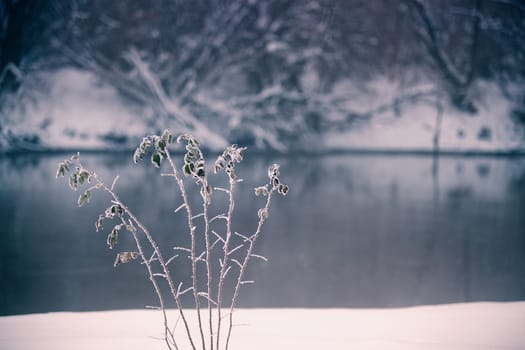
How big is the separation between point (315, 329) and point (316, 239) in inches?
70.6

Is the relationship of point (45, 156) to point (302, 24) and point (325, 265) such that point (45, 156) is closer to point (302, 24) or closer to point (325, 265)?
point (302, 24)

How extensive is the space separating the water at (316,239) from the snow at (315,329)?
19.6 inches

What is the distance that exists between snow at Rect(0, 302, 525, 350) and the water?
0.50 metres

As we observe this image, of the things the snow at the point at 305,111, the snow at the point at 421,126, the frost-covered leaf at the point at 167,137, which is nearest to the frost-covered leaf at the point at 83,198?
the frost-covered leaf at the point at 167,137

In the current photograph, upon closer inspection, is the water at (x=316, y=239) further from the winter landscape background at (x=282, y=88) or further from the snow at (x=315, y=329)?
the snow at (x=315, y=329)

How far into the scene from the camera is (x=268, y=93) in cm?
764

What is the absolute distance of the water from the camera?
7.73ft

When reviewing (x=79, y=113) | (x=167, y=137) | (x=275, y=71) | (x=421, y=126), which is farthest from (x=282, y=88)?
(x=167, y=137)

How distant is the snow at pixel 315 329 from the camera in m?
1.38

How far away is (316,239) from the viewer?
333cm

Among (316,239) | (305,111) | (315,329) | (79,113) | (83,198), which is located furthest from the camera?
(305,111)

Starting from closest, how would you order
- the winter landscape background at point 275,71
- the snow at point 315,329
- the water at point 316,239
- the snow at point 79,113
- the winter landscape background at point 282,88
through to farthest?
1. the snow at point 315,329
2. the water at point 316,239
3. the winter landscape background at point 282,88
4. the snow at point 79,113
5. the winter landscape background at point 275,71

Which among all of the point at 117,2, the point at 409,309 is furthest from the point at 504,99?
the point at 409,309

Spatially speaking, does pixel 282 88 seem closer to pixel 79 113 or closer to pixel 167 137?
pixel 79 113
